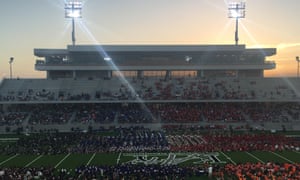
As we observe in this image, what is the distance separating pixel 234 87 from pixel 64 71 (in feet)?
73.7

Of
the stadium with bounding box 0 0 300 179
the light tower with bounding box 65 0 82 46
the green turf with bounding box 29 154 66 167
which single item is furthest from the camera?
the light tower with bounding box 65 0 82 46

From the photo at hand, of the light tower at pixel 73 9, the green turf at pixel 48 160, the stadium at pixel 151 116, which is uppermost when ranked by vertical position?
the light tower at pixel 73 9

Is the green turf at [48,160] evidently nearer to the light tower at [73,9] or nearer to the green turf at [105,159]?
the green turf at [105,159]

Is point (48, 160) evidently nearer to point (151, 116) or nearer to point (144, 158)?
point (144, 158)

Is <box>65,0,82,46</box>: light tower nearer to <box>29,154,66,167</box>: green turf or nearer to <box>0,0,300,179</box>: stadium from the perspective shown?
<box>0,0,300,179</box>: stadium

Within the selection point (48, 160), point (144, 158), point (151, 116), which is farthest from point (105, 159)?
point (151, 116)

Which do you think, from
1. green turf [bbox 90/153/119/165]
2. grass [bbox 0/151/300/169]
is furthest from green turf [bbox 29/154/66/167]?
green turf [bbox 90/153/119/165]

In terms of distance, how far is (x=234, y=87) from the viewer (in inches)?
1858

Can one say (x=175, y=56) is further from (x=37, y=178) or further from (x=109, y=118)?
(x=37, y=178)

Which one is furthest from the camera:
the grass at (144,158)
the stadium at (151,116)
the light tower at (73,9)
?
the light tower at (73,9)

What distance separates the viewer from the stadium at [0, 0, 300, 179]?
22219 millimetres

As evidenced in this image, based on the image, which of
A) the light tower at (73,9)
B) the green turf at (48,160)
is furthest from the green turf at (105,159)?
the light tower at (73,9)

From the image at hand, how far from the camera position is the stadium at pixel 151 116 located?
22219 millimetres

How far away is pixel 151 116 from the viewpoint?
135 ft
